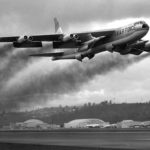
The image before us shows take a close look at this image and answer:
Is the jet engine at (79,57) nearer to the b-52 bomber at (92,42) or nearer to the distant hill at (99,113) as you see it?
the b-52 bomber at (92,42)

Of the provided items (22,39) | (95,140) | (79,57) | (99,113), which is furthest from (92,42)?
(99,113)

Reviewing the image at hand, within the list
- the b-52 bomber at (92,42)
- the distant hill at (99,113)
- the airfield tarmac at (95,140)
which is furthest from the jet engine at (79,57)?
the distant hill at (99,113)

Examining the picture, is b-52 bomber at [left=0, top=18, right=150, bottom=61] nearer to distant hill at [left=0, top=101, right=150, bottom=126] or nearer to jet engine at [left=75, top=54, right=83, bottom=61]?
jet engine at [left=75, top=54, right=83, bottom=61]

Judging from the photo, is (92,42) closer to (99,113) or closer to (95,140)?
(95,140)

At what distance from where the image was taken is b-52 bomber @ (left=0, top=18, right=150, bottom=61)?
58.3 metres

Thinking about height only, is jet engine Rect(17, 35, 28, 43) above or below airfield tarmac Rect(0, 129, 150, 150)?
above

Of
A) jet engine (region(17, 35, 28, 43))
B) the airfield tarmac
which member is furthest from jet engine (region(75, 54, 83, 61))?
the airfield tarmac

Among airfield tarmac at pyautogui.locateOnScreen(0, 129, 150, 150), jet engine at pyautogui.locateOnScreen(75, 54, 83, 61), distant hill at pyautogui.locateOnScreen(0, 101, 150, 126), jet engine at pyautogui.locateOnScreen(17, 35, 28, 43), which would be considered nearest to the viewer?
airfield tarmac at pyautogui.locateOnScreen(0, 129, 150, 150)

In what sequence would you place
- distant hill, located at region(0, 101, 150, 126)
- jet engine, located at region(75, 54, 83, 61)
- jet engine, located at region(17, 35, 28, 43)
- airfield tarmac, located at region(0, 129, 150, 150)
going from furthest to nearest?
distant hill, located at region(0, 101, 150, 126) → jet engine, located at region(75, 54, 83, 61) → jet engine, located at region(17, 35, 28, 43) → airfield tarmac, located at region(0, 129, 150, 150)

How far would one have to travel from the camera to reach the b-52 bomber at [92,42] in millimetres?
58312

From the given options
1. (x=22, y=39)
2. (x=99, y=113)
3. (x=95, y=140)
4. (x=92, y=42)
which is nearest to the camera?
(x=95, y=140)

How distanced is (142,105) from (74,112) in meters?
37.6

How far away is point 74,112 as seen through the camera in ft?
589

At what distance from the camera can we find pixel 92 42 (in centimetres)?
6059
